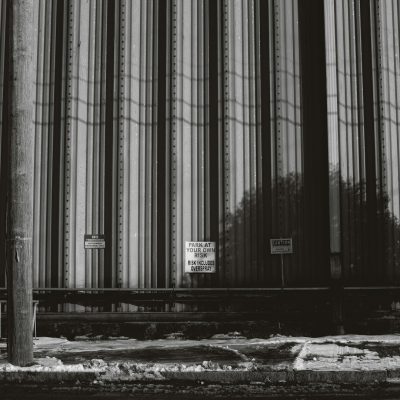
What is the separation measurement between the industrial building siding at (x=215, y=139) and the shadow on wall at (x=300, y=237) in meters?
0.03

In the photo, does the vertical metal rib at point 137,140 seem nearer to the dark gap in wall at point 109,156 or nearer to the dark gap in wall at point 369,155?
the dark gap in wall at point 109,156

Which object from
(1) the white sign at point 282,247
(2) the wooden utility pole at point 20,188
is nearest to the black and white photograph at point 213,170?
(1) the white sign at point 282,247

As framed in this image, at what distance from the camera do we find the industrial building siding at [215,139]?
13.9 m

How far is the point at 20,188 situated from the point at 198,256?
18.0 feet

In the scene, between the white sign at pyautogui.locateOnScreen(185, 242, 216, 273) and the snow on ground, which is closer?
the snow on ground

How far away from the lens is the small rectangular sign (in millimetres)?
13898

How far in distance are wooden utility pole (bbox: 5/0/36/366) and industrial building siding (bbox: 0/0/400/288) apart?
4672 millimetres

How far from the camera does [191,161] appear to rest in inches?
560

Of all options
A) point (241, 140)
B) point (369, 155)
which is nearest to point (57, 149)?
point (241, 140)

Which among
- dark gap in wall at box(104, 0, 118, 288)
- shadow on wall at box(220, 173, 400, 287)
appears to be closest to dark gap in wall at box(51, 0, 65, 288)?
dark gap in wall at box(104, 0, 118, 288)

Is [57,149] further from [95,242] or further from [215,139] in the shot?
[215,139]

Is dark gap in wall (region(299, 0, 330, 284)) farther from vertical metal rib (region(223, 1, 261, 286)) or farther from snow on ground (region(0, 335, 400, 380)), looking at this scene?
snow on ground (region(0, 335, 400, 380))

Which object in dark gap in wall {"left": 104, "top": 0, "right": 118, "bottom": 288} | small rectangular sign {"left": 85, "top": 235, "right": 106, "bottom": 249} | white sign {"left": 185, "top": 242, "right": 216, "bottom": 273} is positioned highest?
dark gap in wall {"left": 104, "top": 0, "right": 118, "bottom": 288}

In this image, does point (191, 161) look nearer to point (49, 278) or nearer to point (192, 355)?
point (49, 278)
